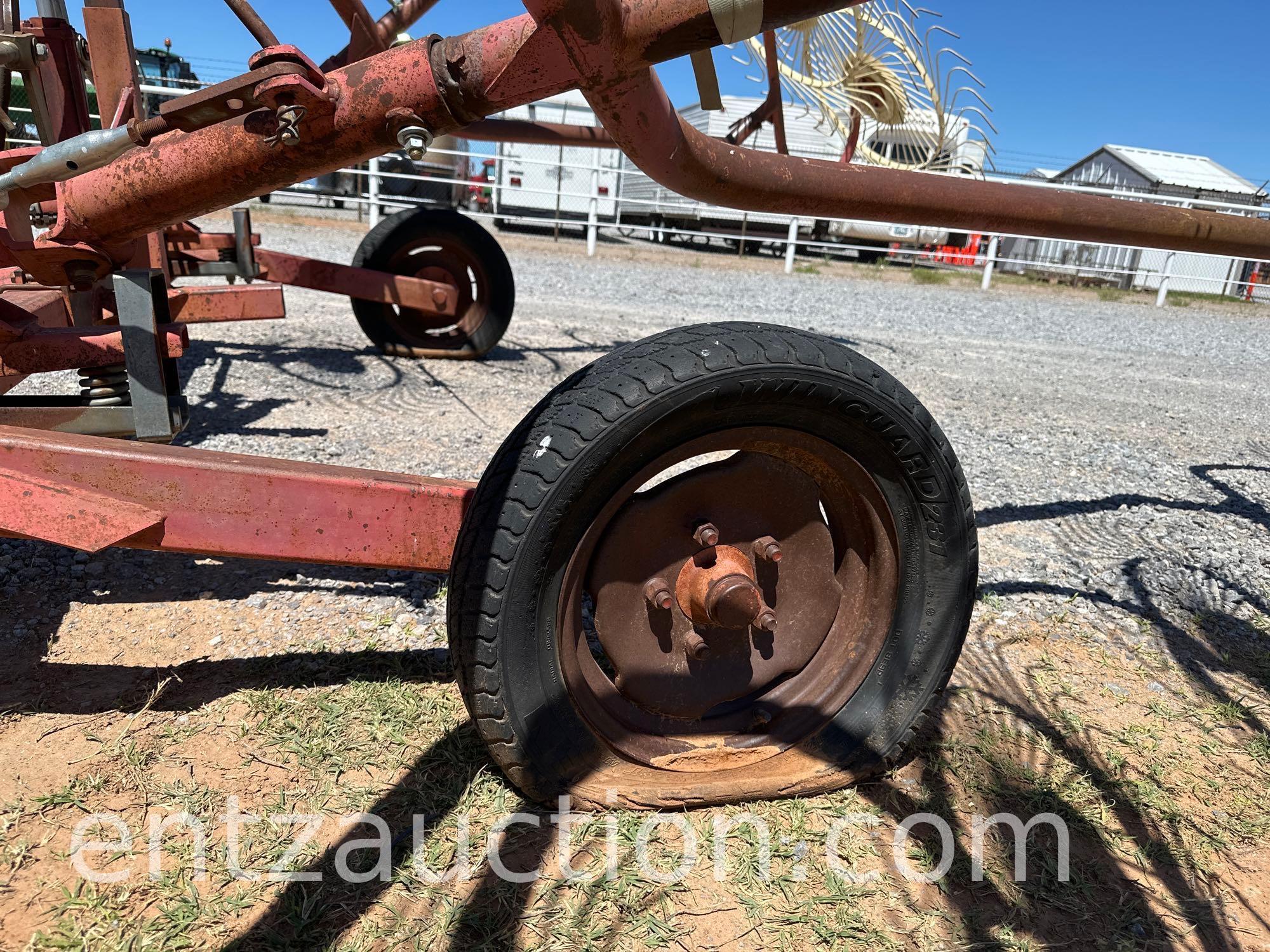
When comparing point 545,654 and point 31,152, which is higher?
point 31,152

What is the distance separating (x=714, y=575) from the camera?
64.7 inches

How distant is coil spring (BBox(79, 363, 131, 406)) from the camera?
2400 mm

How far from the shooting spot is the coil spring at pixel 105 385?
2400mm

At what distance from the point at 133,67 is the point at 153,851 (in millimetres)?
2120

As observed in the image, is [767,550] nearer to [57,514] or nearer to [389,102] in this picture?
[389,102]

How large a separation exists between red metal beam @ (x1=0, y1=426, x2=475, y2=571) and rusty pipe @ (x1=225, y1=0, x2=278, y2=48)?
109cm

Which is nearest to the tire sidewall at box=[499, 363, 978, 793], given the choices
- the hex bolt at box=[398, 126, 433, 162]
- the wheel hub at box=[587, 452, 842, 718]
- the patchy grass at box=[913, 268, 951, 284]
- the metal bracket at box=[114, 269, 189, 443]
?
the wheel hub at box=[587, 452, 842, 718]

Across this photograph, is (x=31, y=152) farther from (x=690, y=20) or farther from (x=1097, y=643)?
(x=1097, y=643)

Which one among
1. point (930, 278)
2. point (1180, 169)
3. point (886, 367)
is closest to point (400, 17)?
point (886, 367)

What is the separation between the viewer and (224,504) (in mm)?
1502

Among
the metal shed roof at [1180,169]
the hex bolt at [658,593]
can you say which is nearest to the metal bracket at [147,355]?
the hex bolt at [658,593]

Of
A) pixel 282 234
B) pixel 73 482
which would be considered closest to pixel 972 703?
pixel 73 482

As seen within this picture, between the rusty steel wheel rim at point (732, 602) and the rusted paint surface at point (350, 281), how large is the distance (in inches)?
137

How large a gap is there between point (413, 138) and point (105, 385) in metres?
1.57
